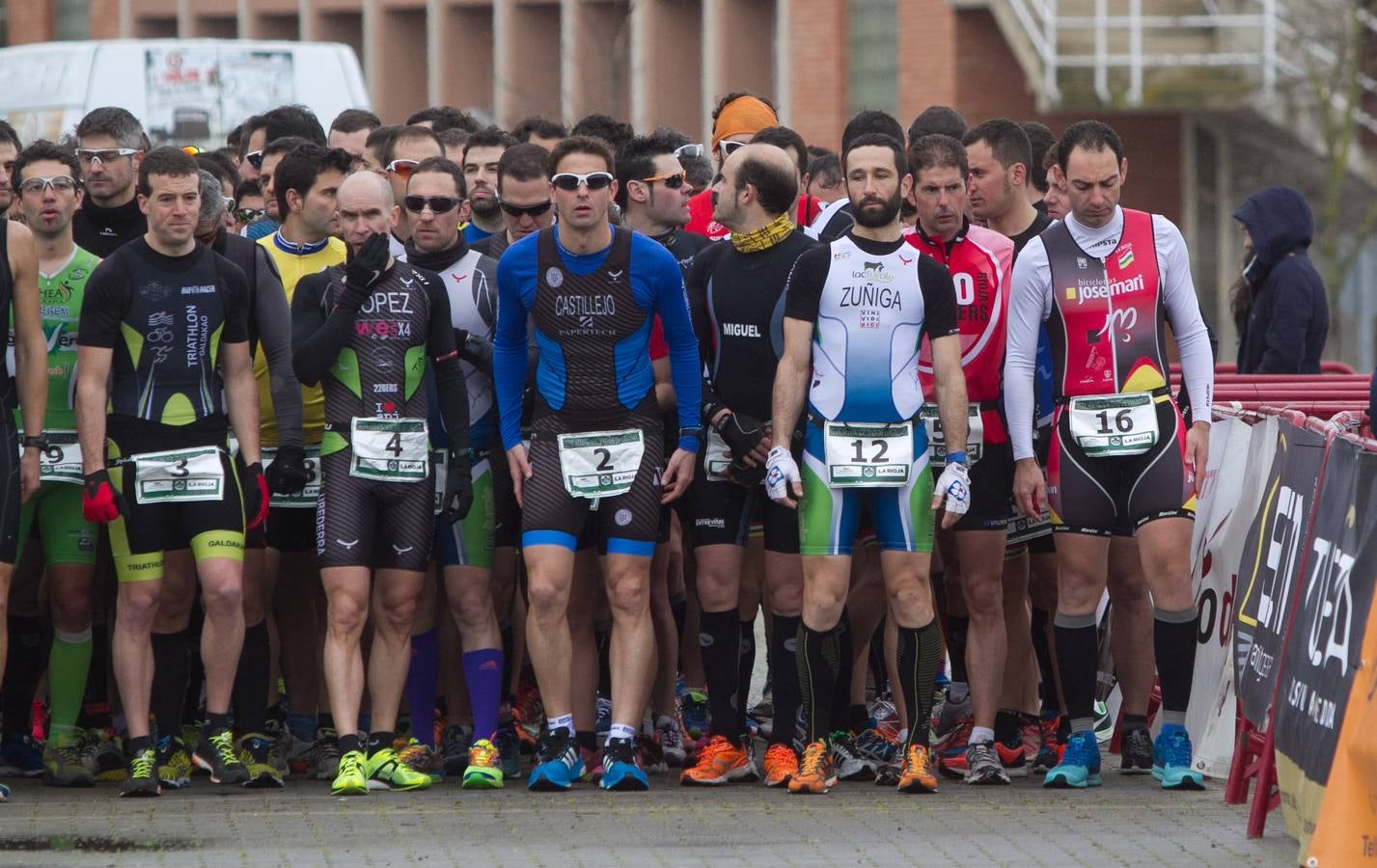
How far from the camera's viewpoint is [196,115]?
18.2m

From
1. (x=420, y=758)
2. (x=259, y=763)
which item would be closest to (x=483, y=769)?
(x=420, y=758)

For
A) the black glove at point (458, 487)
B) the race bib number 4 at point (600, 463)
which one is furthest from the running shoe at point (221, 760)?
the race bib number 4 at point (600, 463)

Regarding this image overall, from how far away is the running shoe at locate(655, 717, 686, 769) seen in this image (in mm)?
9570

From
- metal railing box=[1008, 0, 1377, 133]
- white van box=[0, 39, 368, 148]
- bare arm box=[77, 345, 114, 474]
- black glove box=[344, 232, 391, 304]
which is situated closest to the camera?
bare arm box=[77, 345, 114, 474]

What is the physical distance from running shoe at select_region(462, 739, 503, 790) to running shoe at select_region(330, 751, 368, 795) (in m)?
0.39

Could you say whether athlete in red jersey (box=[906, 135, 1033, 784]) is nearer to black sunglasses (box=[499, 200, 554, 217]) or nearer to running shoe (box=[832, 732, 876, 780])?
running shoe (box=[832, 732, 876, 780])

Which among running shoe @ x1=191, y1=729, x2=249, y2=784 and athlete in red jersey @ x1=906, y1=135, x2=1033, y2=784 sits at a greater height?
athlete in red jersey @ x1=906, y1=135, x2=1033, y2=784

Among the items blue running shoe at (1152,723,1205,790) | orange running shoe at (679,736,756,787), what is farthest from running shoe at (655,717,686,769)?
blue running shoe at (1152,723,1205,790)

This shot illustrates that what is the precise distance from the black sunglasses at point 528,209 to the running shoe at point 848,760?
2.39 m

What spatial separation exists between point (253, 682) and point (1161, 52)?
17857 mm

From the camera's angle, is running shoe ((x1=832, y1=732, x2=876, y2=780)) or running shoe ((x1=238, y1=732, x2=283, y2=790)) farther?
running shoe ((x1=832, y1=732, x2=876, y2=780))

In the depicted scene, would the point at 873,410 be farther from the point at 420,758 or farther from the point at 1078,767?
the point at 420,758

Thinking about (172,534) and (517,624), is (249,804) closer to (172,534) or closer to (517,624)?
(172,534)

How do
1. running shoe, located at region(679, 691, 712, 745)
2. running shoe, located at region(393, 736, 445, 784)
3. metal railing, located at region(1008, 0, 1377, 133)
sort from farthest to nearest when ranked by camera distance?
metal railing, located at region(1008, 0, 1377, 133) → running shoe, located at region(679, 691, 712, 745) → running shoe, located at region(393, 736, 445, 784)
